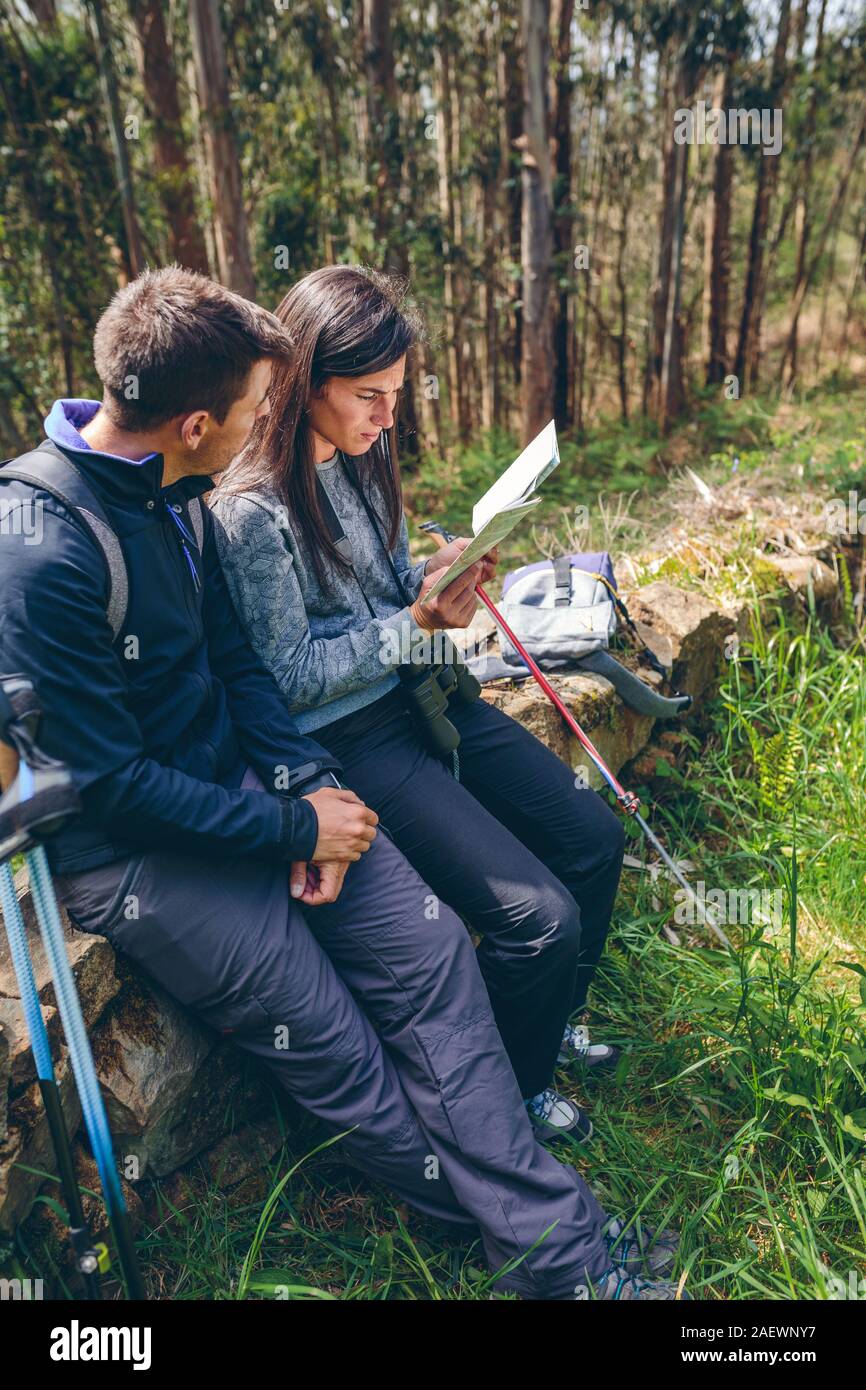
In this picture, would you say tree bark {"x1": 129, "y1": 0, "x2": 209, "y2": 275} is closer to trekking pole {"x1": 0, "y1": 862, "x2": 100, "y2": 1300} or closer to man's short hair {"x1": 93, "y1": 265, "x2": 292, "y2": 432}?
man's short hair {"x1": 93, "y1": 265, "x2": 292, "y2": 432}

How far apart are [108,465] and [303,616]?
0.62 metres

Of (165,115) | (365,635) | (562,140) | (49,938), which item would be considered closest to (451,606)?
(365,635)

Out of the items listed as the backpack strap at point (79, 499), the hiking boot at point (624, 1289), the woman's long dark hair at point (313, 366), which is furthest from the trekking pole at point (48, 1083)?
the woman's long dark hair at point (313, 366)

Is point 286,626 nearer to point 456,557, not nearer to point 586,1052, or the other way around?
point 456,557

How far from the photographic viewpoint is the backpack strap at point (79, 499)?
5.88 feet

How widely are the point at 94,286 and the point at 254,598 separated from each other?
9393mm

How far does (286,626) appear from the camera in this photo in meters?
2.33

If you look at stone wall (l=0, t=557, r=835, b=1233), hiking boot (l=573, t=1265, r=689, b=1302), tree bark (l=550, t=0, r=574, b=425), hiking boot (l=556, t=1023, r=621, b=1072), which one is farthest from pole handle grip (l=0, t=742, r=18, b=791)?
tree bark (l=550, t=0, r=574, b=425)

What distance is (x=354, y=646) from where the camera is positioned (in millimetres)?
2377

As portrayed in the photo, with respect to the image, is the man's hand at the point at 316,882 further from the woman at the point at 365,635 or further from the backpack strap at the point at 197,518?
the backpack strap at the point at 197,518

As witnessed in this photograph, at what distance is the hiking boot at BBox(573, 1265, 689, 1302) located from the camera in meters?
2.04

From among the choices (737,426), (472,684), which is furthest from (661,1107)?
(737,426)

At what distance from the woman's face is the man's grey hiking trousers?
103 cm
